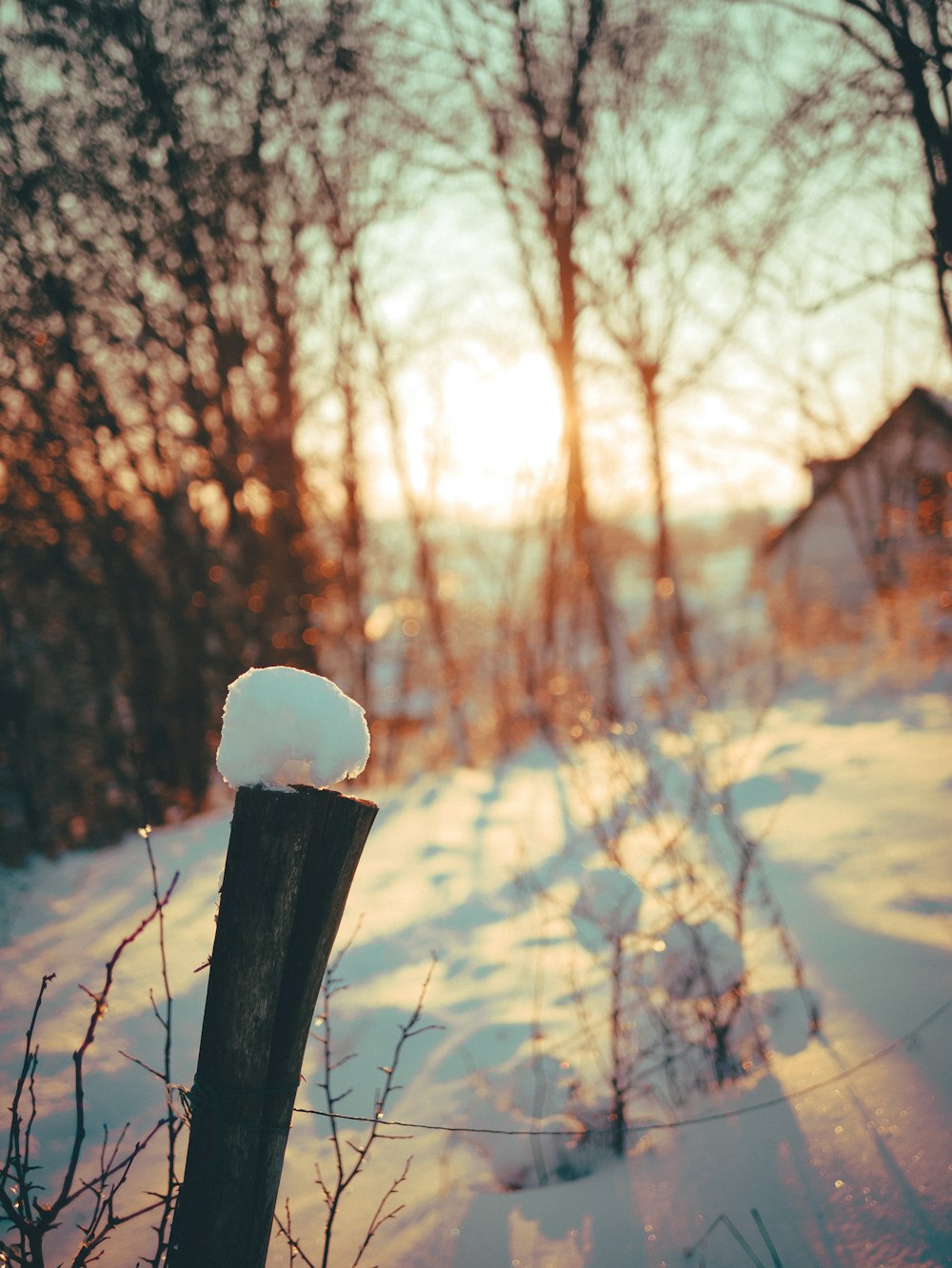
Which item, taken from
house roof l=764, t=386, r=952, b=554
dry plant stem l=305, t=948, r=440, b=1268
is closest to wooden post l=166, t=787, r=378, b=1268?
dry plant stem l=305, t=948, r=440, b=1268

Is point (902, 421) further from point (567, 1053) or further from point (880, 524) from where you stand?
point (567, 1053)

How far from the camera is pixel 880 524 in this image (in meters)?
16.6

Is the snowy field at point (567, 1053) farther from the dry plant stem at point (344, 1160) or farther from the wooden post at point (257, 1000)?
the wooden post at point (257, 1000)

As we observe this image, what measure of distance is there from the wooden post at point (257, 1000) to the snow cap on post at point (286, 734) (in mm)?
39

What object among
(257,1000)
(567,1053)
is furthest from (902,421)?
(257,1000)

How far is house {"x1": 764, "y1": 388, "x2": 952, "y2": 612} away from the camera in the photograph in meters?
10.6

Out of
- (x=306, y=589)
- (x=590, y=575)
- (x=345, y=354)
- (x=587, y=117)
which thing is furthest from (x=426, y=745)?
(x=587, y=117)

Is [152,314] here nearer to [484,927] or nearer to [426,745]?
[426,745]

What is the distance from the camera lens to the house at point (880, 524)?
10579 mm

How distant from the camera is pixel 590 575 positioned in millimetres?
8812

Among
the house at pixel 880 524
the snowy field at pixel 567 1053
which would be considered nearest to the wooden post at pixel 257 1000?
the snowy field at pixel 567 1053

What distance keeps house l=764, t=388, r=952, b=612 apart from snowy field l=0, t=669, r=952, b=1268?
6.53 metres

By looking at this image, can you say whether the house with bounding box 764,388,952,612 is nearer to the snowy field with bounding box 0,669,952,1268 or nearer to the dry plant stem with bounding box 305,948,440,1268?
the snowy field with bounding box 0,669,952,1268

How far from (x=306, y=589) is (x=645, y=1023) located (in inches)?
233
